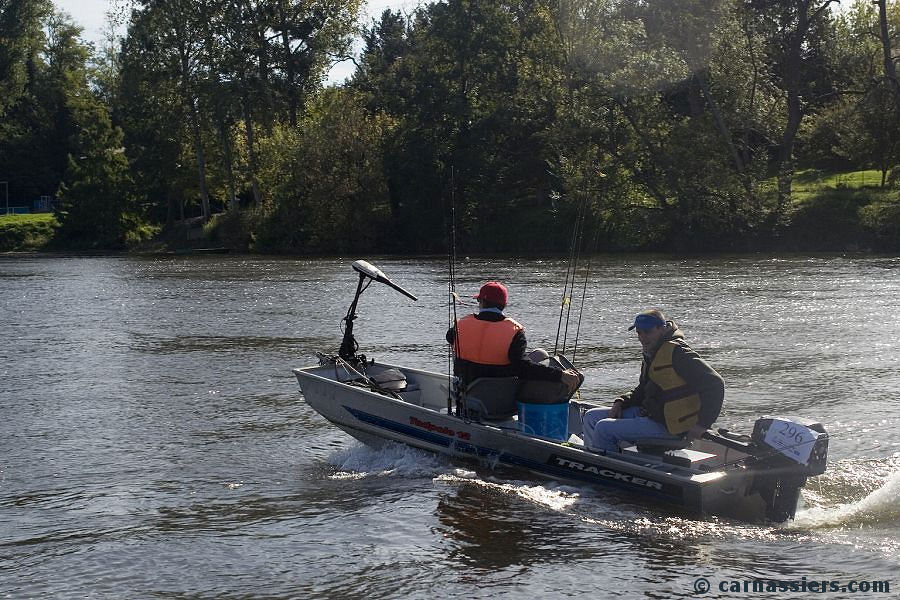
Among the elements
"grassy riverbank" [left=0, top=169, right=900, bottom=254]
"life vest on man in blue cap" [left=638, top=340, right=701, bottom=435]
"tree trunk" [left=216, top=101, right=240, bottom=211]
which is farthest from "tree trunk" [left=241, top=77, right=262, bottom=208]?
"life vest on man in blue cap" [left=638, top=340, right=701, bottom=435]

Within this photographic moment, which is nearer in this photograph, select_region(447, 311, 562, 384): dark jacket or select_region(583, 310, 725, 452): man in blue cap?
select_region(583, 310, 725, 452): man in blue cap

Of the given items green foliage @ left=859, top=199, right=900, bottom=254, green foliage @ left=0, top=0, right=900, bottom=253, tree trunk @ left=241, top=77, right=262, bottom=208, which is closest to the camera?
green foliage @ left=859, top=199, right=900, bottom=254

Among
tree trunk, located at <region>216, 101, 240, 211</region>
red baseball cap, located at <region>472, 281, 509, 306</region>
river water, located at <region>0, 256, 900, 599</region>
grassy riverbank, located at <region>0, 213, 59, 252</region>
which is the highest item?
tree trunk, located at <region>216, 101, 240, 211</region>

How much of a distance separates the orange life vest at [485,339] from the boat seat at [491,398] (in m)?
0.18

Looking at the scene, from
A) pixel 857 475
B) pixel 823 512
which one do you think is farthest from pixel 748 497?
pixel 857 475

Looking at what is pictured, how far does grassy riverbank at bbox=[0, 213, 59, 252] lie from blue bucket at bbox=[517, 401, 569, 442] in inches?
2016

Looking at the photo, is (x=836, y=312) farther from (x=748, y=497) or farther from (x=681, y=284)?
(x=748, y=497)

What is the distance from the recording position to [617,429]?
29.4 feet

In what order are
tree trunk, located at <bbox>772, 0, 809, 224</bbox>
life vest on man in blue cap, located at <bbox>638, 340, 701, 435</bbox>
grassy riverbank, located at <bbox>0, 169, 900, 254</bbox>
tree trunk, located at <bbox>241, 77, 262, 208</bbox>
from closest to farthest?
life vest on man in blue cap, located at <bbox>638, 340, 701, 435</bbox>, grassy riverbank, located at <bbox>0, 169, 900, 254</bbox>, tree trunk, located at <bbox>772, 0, 809, 224</bbox>, tree trunk, located at <bbox>241, 77, 262, 208</bbox>

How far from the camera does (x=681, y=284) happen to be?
28.7 m

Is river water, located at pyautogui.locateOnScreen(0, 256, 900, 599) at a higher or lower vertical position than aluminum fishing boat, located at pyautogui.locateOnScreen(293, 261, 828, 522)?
lower

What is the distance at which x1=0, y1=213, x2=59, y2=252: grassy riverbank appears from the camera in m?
56.4

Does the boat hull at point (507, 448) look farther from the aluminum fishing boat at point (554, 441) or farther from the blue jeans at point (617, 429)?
the blue jeans at point (617, 429)

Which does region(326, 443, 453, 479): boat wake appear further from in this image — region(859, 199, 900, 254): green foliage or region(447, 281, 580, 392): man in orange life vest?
region(859, 199, 900, 254): green foliage
